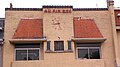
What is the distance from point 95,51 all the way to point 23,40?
18.6 ft

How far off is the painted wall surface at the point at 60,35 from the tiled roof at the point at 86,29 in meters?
0.40

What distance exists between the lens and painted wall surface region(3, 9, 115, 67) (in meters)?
21.8

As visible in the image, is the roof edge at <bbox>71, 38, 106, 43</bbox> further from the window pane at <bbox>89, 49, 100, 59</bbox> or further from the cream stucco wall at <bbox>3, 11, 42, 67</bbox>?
the cream stucco wall at <bbox>3, 11, 42, 67</bbox>

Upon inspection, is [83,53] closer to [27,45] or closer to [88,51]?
[88,51]

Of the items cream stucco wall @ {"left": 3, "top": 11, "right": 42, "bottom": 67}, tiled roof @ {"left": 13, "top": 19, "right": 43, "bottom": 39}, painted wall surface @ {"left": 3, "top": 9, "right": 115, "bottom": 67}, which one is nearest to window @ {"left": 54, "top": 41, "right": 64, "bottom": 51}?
painted wall surface @ {"left": 3, "top": 9, "right": 115, "bottom": 67}

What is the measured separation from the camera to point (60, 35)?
889 inches

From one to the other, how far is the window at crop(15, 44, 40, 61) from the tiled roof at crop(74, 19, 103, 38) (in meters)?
3.31

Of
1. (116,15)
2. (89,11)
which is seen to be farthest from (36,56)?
(116,15)

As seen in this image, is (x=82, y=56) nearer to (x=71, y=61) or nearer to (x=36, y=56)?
(x=71, y=61)

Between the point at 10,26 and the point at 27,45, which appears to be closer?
the point at 27,45

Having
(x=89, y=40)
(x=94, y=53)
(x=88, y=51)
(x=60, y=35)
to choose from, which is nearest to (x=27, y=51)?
(x=60, y=35)

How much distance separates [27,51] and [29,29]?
180cm

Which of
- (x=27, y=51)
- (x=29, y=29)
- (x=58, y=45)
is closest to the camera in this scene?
(x=58, y=45)

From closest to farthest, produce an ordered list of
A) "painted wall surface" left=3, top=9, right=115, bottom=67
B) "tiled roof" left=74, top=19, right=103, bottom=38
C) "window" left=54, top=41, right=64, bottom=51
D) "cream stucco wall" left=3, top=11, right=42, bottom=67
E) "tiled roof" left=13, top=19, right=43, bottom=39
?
1. "painted wall surface" left=3, top=9, right=115, bottom=67
2. "cream stucco wall" left=3, top=11, right=42, bottom=67
3. "window" left=54, top=41, right=64, bottom=51
4. "tiled roof" left=13, top=19, right=43, bottom=39
5. "tiled roof" left=74, top=19, right=103, bottom=38
